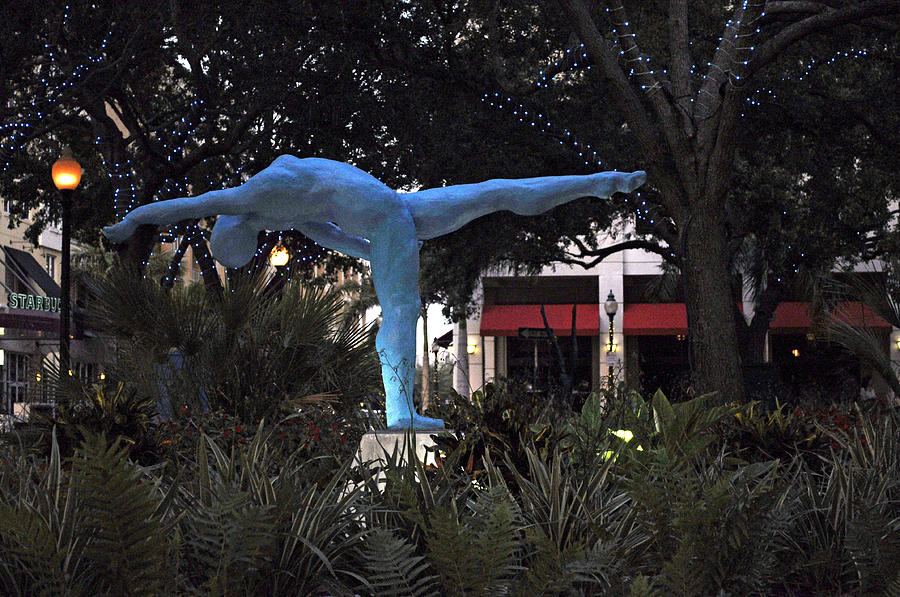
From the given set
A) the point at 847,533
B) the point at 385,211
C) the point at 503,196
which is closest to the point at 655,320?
the point at 503,196

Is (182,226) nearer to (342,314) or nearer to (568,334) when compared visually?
(342,314)

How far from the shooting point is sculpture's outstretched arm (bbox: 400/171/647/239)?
6.69 metres

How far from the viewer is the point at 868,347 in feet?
28.4

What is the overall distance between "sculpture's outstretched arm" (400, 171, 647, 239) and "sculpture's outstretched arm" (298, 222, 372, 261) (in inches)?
24.3

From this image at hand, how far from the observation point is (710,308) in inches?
430

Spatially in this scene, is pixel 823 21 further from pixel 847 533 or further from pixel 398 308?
pixel 847 533

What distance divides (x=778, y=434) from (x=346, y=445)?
3.04 meters

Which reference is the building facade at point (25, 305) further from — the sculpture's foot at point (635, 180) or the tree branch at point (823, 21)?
the sculpture's foot at point (635, 180)

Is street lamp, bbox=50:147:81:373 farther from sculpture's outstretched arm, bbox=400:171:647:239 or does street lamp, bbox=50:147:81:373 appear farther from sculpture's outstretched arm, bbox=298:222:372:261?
sculpture's outstretched arm, bbox=400:171:647:239

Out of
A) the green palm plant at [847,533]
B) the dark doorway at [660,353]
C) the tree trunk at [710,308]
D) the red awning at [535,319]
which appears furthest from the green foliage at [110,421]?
the dark doorway at [660,353]

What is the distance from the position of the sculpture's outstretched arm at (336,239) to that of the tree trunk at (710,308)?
194 inches

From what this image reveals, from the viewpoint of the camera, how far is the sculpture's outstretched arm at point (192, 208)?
21.1 ft

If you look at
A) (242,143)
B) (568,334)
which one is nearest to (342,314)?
(242,143)

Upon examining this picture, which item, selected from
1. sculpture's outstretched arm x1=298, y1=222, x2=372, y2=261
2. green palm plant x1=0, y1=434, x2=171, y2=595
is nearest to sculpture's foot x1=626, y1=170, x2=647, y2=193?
sculpture's outstretched arm x1=298, y1=222, x2=372, y2=261
